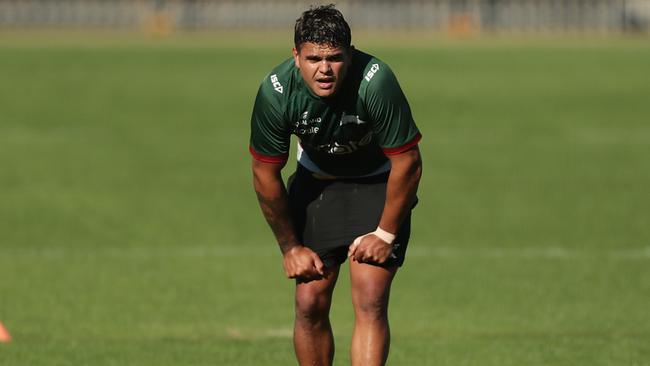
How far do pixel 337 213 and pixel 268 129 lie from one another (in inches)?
32.9

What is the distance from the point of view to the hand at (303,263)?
297 inches

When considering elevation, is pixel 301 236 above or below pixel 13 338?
above

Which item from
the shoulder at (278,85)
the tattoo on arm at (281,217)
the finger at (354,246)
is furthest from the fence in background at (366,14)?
the shoulder at (278,85)

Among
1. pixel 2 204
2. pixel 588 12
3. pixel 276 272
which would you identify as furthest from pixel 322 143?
pixel 588 12

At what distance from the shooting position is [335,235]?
784cm

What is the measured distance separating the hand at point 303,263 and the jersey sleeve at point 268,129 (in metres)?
0.55

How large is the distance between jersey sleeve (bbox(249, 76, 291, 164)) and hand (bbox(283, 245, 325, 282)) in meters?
0.55

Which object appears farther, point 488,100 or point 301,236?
point 488,100

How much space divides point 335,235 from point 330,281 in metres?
0.26

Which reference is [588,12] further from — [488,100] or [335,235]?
[335,235]

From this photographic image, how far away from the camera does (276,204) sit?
295 inches

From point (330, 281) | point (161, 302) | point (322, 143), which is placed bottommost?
point (161, 302)

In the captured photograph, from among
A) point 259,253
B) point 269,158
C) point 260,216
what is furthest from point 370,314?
point 260,216

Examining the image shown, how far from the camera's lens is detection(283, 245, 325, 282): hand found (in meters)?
7.55
